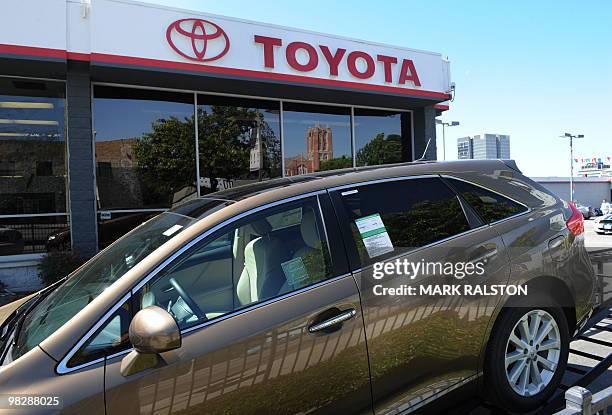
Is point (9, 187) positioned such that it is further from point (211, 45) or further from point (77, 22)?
point (211, 45)

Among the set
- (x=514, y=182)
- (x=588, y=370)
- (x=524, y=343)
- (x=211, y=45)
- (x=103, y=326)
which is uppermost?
(x=211, y=45)

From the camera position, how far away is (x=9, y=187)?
7.68 m

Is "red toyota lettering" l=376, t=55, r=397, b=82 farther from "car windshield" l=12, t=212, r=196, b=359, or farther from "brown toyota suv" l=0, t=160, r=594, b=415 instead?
"car windshield" l=12, t=212, r=196, b=359

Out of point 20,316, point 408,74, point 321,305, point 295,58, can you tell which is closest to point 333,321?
point 321,305

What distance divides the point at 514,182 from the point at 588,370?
1471mm

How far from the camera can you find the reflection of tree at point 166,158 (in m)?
8.58

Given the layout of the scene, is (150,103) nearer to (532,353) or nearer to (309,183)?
(309,183)

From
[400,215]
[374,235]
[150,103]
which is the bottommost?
[374,235]

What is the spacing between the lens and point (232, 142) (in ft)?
31.0

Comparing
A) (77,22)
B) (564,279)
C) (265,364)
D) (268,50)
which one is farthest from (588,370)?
(77,22)

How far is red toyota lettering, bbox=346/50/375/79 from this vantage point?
885cm

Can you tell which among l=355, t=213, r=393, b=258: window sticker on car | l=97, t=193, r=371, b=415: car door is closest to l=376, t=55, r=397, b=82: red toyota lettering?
l=355, t=213, r=393, b=258: window sticker on car

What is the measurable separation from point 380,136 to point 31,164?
24.9ft

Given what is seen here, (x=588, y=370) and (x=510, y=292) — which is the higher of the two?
(x=510, y=292)
